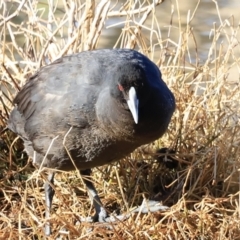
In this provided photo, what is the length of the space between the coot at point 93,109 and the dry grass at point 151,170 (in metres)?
0.19

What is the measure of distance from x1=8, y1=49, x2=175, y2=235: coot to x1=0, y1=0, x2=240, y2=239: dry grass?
0.19 metres

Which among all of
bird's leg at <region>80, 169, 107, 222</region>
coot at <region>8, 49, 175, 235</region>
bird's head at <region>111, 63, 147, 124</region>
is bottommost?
bird's leg at <region>80, 169, 107, 222</region>

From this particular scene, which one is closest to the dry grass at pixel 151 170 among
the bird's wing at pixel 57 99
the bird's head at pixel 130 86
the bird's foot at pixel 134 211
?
the bird's foot at pixel 134 211

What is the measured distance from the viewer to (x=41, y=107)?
133 inches

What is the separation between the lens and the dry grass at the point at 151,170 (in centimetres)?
335

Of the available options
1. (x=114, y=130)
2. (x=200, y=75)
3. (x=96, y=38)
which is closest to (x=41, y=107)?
(x=114, y=130)

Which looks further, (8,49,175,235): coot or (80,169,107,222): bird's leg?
(80,169,107,222): bird's leg

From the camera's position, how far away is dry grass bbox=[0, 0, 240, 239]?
335 cm

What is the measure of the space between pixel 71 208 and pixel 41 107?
1.90 ft

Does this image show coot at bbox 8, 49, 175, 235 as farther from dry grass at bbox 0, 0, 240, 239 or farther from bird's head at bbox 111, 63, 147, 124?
dry grass at bbox 0, 0, 240, 239

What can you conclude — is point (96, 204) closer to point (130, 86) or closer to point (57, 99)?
point (57, 99)

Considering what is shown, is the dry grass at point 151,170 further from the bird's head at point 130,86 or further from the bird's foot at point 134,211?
the bird's head at point 130,86

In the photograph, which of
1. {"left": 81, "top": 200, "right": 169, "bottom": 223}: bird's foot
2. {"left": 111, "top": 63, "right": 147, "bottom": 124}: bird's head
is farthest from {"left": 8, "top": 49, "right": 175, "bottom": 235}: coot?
{"left": 81, "top": 200, "right": 169, "bottom": 223}: bird's foot

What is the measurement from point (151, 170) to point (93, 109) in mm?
742
